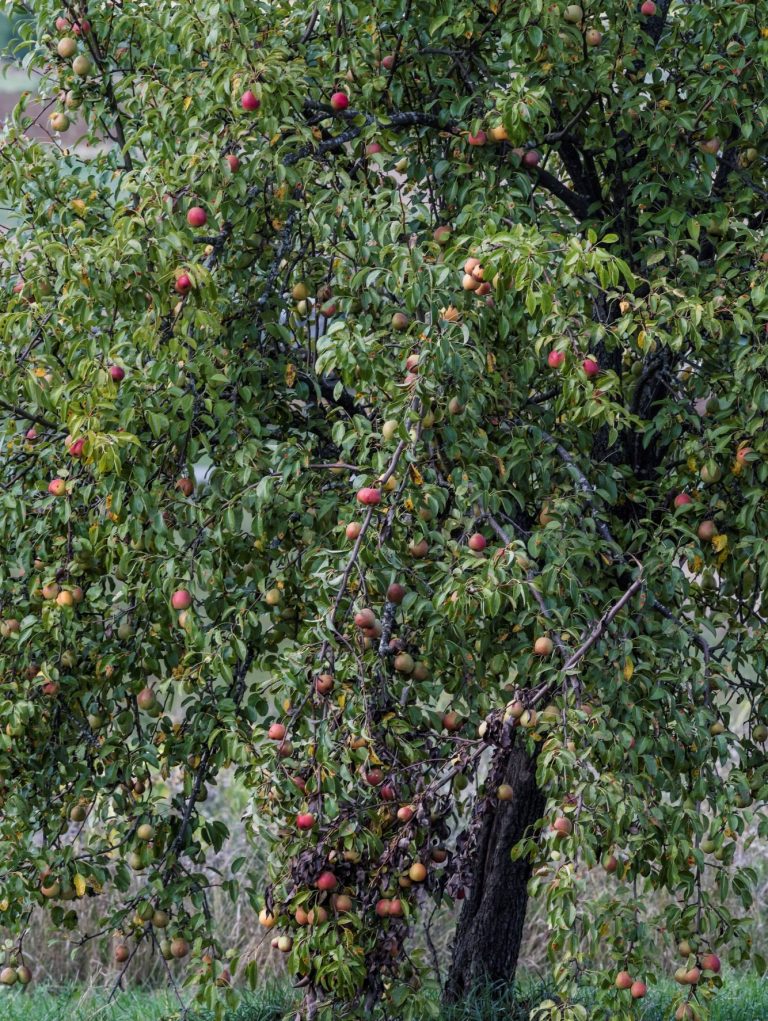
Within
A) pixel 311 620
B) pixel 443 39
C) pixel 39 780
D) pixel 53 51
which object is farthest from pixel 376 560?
pixel 53 51

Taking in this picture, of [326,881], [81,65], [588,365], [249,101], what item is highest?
[81,65]

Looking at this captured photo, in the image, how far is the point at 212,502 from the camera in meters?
3.21

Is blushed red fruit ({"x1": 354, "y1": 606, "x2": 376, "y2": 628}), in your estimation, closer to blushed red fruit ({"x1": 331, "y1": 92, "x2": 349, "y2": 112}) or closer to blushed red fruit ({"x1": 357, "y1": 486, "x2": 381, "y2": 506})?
blushed red fruit ({"x1": 357, "y1": 486, "x2": 381, "y2": 506})

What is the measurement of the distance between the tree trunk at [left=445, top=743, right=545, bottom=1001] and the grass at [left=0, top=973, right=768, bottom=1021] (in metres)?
0.10

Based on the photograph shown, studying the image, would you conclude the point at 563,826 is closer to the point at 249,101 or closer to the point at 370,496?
the point at 370,496

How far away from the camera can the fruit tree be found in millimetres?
2766

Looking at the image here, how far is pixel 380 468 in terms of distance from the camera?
289 centimetres

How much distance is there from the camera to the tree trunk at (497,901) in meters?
4.41

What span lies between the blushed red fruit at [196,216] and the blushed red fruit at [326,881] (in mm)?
1433

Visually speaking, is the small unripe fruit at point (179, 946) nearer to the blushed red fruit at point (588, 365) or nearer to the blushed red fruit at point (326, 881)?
the blushed red fruit at point (326, 881)

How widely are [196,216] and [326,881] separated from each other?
1.46 m

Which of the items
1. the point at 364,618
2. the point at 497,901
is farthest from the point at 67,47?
the point at 497,901

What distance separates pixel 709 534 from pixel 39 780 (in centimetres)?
186

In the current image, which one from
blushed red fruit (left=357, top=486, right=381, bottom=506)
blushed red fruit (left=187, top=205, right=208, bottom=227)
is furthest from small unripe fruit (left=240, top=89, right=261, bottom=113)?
blushed red fruit (left=357, top=486, right=381, bottom=506)
